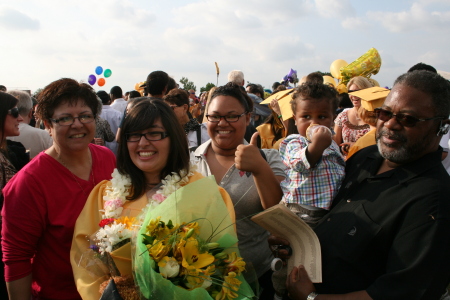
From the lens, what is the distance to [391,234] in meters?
1.75

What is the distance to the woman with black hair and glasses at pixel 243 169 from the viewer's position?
2297mm

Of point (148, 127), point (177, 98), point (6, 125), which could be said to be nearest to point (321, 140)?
point (148, 127)

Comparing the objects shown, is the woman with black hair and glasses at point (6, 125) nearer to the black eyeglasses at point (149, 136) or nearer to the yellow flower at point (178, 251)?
the black eyeglasses at point (149, 136)

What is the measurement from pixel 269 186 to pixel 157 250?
1022 mm

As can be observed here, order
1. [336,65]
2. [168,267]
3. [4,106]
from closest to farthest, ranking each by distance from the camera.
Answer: [168,267] < [4,106] < [336,65]

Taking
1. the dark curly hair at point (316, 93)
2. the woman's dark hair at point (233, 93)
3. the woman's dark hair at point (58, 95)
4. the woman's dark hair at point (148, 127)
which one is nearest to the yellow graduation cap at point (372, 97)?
the dark curly hair at point (316, 93)

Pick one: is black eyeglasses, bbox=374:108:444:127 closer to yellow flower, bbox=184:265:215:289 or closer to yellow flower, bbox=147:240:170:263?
yellow flower, bbox=184:265:215:289

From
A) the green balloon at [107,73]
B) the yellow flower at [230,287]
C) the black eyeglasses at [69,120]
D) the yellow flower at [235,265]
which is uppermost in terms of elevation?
the green balloon at [107,73]

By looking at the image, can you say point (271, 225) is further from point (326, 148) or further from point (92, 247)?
point (92, 247)

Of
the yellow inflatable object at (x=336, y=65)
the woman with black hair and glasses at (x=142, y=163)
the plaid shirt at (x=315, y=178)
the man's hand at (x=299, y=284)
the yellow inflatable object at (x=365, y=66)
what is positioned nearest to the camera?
the man's hand at (x=299, y=284)

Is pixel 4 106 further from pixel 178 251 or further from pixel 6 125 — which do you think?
pixel 178 251

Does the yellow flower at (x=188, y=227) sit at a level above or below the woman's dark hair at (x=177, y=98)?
below

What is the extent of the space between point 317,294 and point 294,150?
92 centimetres

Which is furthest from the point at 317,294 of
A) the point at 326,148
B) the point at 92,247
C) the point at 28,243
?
the point at 28,243
